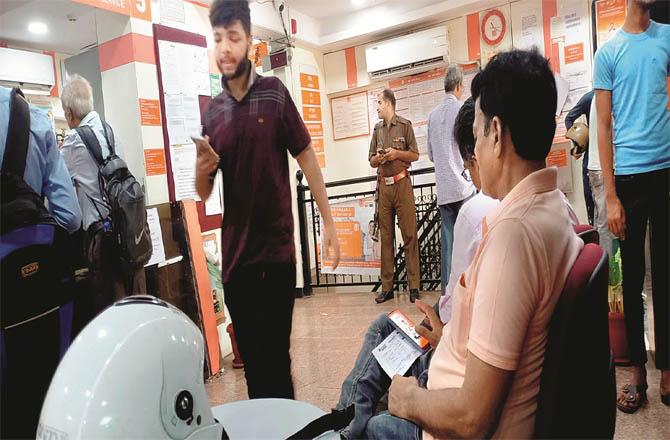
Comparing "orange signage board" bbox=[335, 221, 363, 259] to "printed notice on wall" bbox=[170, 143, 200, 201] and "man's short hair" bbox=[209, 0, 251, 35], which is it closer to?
"printed notice on wall" bbox=[170, 143, 200, 201]

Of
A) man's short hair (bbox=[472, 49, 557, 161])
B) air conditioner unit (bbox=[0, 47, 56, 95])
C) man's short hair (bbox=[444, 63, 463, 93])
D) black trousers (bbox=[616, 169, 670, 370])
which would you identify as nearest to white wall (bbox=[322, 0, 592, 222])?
man's short hair (bbox=[444, 63, 463, 93])

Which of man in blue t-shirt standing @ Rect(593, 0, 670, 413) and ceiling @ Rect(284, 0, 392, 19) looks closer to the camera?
ceiling @ Rect(284, 0, 392, 19)

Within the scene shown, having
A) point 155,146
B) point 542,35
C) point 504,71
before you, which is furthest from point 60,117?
point 542,35

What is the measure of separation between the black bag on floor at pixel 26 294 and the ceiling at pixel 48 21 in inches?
25.7

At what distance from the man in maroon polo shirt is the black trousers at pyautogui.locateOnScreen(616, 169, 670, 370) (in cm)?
135

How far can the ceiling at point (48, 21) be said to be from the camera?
1.89m

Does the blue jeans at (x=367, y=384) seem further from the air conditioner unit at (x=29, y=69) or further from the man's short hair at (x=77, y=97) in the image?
the air conditioner unit at (x=29, y=69)

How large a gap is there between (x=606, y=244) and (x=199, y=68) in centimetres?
222

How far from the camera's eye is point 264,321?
1139 mm

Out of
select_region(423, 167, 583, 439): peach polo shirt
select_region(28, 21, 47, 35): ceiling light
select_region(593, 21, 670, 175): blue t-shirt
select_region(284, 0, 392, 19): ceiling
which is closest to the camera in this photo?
select_region(423, 167, 583, 439): peach polo shirt

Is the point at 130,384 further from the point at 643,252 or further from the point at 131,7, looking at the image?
the point at 643,252

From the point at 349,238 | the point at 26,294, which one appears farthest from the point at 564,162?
the point at 26,294

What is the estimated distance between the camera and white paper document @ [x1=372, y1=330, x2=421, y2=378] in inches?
50.0

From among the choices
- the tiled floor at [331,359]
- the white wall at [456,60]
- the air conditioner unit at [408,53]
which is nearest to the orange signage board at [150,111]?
the tiled floor at [331,359]
